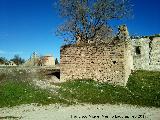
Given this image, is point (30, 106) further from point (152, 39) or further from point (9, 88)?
point (152, 39)

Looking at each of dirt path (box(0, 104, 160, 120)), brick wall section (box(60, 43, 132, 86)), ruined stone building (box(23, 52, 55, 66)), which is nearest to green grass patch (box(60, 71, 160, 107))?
brick wall section (box(60, 43, 132, 86))

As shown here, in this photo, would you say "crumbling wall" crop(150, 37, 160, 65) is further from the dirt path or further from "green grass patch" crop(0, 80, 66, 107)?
the dirt path

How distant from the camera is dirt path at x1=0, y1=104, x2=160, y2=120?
36.8ft

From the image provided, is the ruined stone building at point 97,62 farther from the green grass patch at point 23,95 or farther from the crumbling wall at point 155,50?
the crumbling wall at point 155,50

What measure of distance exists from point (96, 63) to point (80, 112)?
7.80m

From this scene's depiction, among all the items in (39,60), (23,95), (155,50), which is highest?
(155,50)

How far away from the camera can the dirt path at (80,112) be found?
1123cm

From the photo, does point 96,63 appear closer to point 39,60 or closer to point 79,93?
point 79,93

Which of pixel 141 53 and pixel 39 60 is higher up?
pixel 141 53

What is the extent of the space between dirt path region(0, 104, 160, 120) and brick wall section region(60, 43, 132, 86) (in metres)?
5.28

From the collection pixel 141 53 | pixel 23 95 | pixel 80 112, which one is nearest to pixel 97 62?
pixel 23 95

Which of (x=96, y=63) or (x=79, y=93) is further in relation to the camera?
(x=96, y=63)

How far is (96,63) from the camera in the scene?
19.8 metres

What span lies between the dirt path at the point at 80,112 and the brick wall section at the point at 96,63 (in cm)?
528
